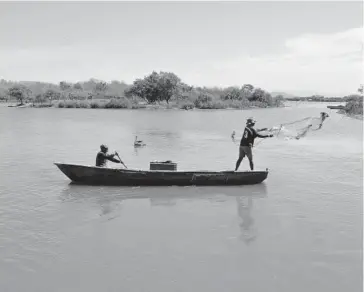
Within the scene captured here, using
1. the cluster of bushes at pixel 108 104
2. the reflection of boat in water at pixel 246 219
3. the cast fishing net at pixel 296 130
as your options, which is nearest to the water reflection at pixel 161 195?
the reflection of boat in water at pixel 246 219

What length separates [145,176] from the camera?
13477mm

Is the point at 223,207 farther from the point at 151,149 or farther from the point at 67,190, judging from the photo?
the point at 151,149

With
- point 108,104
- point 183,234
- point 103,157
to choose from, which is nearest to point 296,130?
point 103,157

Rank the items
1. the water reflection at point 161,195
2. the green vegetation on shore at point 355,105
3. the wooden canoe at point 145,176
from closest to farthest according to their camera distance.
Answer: the water reflection at point 161,195
the wooden canoe at point 145,176
the green vegetation on shore at point 355,105

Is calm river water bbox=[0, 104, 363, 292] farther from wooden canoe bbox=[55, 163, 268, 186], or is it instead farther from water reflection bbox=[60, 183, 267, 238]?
wooden canoe bbox=[55, 163, 268, 186]

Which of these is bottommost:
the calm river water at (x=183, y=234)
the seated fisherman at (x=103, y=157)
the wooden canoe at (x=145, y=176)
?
the calm river water at (x=183, y=234)

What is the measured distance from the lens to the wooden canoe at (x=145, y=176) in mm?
13383

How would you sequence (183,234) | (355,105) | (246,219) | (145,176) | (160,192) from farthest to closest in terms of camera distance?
(355,105) < (145,176) < (160,192) < (246,219) < (183,234)

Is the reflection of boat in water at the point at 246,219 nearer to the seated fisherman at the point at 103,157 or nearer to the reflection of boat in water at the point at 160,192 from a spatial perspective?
the reflection of boat in water at the point at 160,192

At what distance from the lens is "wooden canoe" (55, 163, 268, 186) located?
43.9 feet

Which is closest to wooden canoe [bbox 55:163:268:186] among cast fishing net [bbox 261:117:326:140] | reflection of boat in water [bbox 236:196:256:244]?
reflection of boat in water [bbox 236:196:256:244]

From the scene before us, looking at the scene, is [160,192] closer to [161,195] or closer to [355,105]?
[161,195]

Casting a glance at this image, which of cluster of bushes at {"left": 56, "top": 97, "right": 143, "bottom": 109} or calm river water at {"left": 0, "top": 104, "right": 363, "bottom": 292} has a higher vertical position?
cluster of bushes at {"left": 56, "top": 97, "right": 143, "bottom": 109}

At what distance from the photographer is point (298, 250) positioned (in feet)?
28.7
